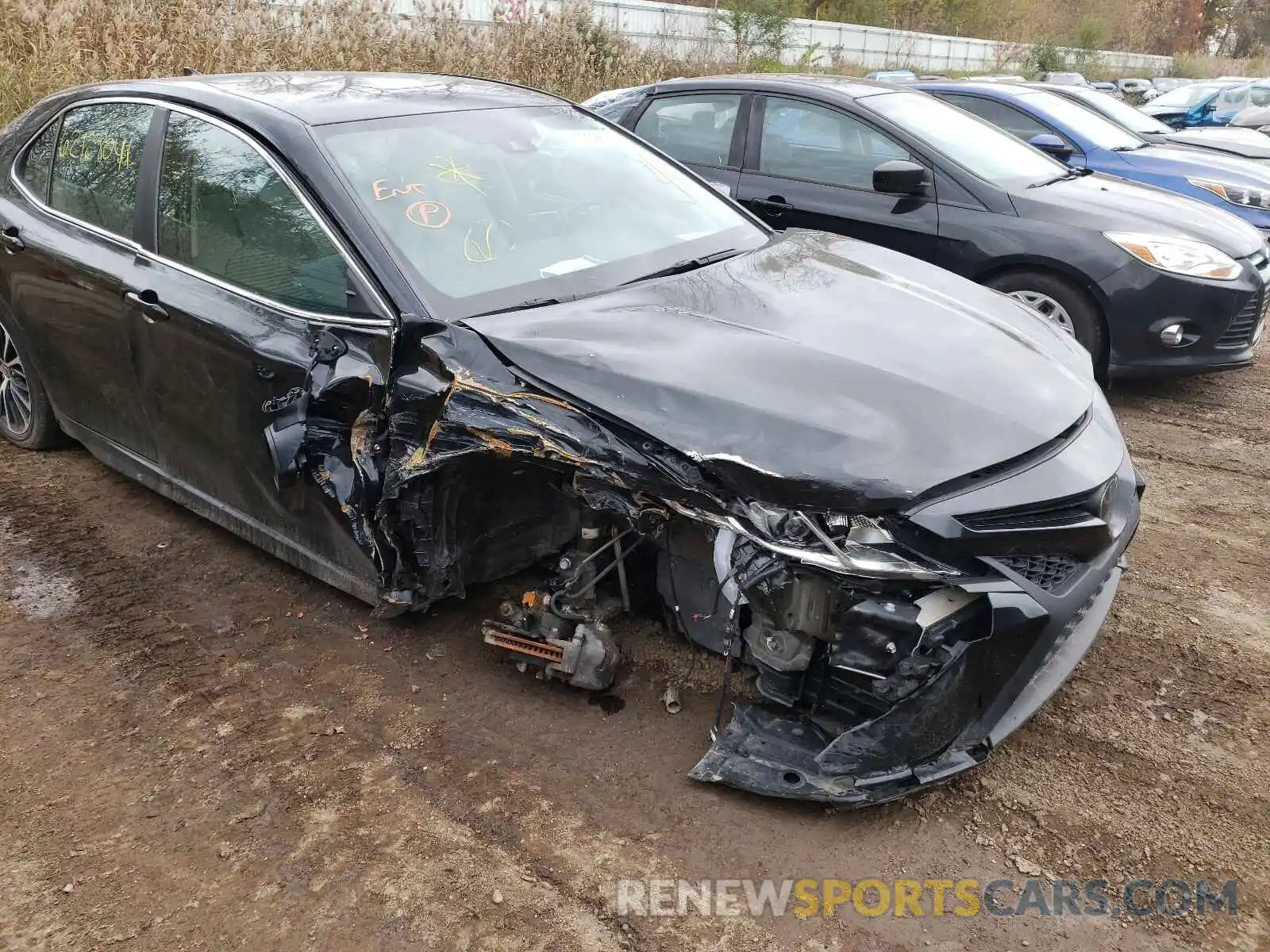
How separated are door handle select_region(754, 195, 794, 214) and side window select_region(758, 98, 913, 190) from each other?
0.54 ft

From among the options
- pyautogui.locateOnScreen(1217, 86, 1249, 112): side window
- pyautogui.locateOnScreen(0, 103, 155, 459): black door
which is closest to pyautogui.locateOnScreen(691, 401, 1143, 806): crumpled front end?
pyautogui.locateOnScreen(0, 103, 155, 459): black door

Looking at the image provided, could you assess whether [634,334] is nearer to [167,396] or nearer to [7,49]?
[167,396]

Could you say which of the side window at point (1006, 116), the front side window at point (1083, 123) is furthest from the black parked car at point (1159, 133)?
the side window at point (1006, 116)

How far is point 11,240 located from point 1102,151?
7.47 meters

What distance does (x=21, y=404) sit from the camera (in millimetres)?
4539

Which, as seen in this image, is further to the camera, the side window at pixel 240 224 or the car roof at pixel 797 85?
the car roof at pixel 797 85

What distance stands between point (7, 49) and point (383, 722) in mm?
8594

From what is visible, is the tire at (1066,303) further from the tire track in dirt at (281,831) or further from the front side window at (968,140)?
the tire track in dirt at (281,831)

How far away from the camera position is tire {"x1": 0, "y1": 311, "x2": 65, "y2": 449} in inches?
169

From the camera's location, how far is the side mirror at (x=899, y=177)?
17.1 ft

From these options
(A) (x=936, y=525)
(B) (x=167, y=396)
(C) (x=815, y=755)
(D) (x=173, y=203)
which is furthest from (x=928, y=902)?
(D) (x=173, y=203)

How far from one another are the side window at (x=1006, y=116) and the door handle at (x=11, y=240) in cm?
655

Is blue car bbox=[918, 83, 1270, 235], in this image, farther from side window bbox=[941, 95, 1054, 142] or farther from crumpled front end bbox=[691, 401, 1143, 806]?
crumpled front end bbox=[691, 401, 1143, 806]

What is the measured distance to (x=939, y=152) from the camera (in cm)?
552
